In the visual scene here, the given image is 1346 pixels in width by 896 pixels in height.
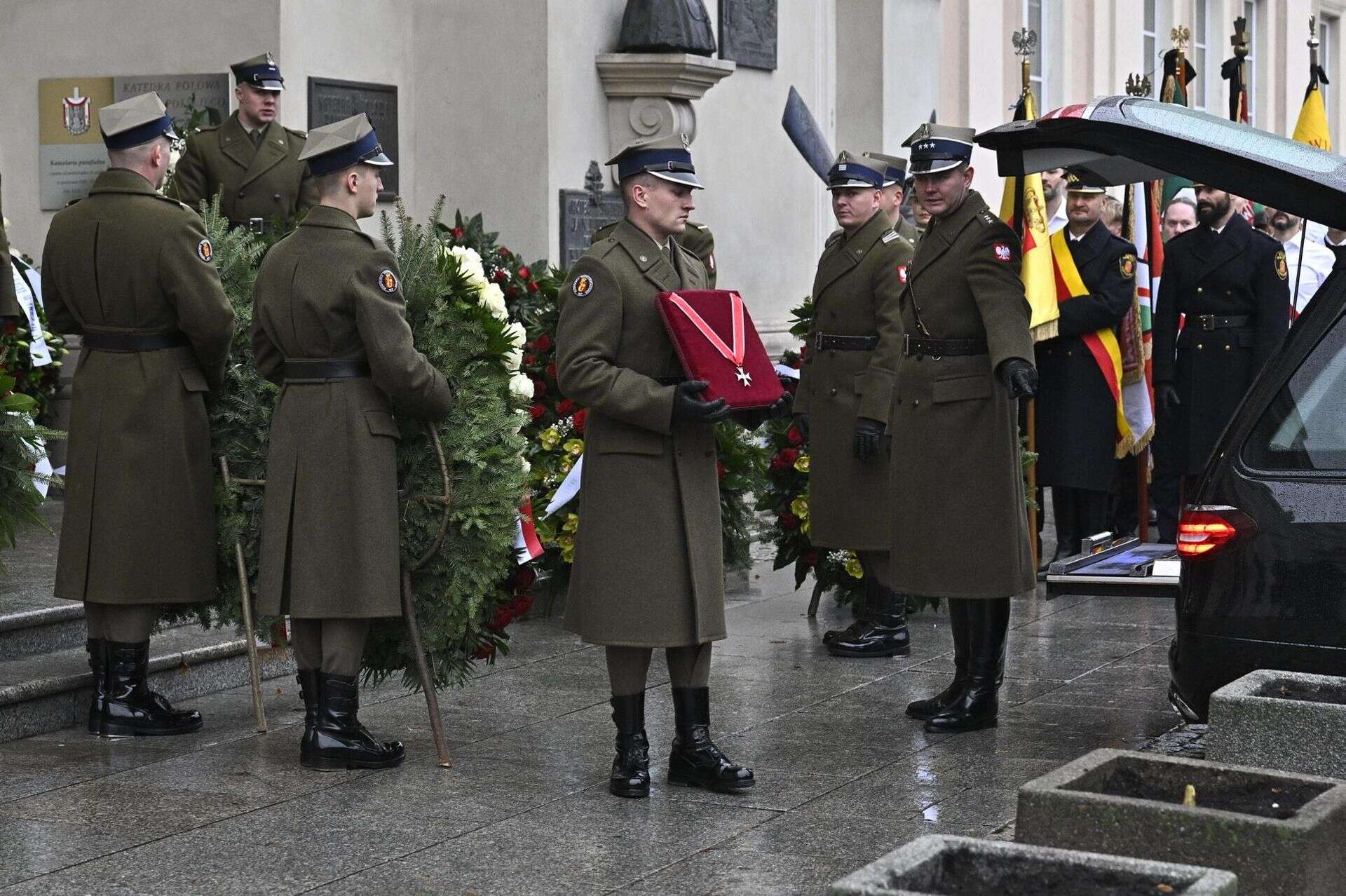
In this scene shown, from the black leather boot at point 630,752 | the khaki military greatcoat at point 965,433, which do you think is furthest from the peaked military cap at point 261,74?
the black leather boot at point 630,752

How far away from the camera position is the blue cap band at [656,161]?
5738mm

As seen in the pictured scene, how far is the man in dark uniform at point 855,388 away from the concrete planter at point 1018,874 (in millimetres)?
4751

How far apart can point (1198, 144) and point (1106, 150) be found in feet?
1.33

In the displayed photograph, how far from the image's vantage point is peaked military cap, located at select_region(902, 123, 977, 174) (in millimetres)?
6699

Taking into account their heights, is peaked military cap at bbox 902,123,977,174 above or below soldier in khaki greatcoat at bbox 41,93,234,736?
above

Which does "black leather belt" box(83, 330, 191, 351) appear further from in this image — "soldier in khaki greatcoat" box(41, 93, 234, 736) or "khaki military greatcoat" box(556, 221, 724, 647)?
"khaki military greatcoat" box(556, 221, 724, 647)

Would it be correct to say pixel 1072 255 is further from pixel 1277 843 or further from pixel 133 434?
pixel 1277 843

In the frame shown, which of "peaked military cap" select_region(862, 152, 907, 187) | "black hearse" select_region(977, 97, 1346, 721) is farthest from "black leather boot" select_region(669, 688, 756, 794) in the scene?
"peaked military cap" select_region(862, 152, 907, 187)

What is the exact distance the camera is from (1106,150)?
554 centimetres

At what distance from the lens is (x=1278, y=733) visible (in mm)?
4168

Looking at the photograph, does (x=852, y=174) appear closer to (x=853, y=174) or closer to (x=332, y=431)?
(x=853, y=174)

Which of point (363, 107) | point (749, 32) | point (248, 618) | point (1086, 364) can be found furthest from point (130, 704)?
point (749, 32)

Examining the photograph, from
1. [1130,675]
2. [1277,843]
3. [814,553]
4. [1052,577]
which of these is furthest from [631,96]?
[1277,843]

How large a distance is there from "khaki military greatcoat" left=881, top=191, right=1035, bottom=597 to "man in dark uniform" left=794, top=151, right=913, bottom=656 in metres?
1.10
